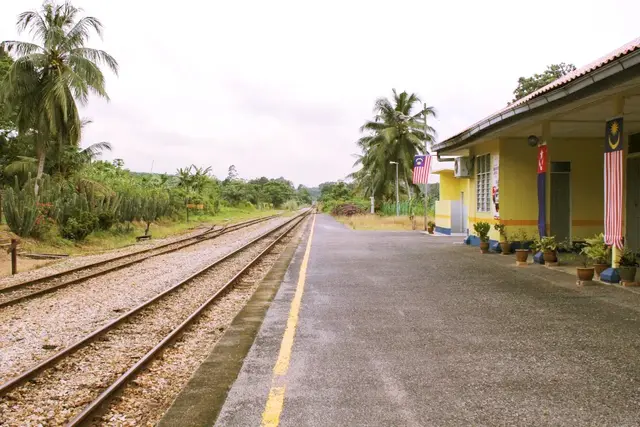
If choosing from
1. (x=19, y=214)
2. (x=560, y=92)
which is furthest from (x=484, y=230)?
(x=19, y=214)

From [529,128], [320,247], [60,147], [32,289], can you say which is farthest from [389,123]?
[32,289]

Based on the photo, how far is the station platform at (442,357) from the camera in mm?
3791

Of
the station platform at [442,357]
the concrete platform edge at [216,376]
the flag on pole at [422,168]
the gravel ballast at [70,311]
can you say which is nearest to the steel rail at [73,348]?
the gravel ballast at [70,311]

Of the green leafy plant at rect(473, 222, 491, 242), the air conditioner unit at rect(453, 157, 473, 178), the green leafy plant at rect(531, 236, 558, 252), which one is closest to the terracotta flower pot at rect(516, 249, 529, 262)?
the green leafy plant at rect(531, 236, 558, 252)

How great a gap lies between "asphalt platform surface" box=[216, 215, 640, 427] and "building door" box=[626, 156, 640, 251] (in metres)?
4.37

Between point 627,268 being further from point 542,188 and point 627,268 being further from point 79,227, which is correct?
point 79,227

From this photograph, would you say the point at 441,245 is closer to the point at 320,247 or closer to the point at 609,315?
the point at 320,247

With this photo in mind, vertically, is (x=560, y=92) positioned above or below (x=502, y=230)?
above

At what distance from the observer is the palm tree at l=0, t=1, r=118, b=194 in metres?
24.9

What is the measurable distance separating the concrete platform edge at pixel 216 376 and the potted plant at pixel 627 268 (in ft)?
18.2

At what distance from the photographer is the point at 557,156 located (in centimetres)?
1506

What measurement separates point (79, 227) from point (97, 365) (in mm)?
17410

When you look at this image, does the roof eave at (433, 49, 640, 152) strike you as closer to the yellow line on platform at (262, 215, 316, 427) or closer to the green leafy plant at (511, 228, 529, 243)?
the green leafy plant at (511, 228, 529, 243)

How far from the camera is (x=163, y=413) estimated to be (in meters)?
4.13
